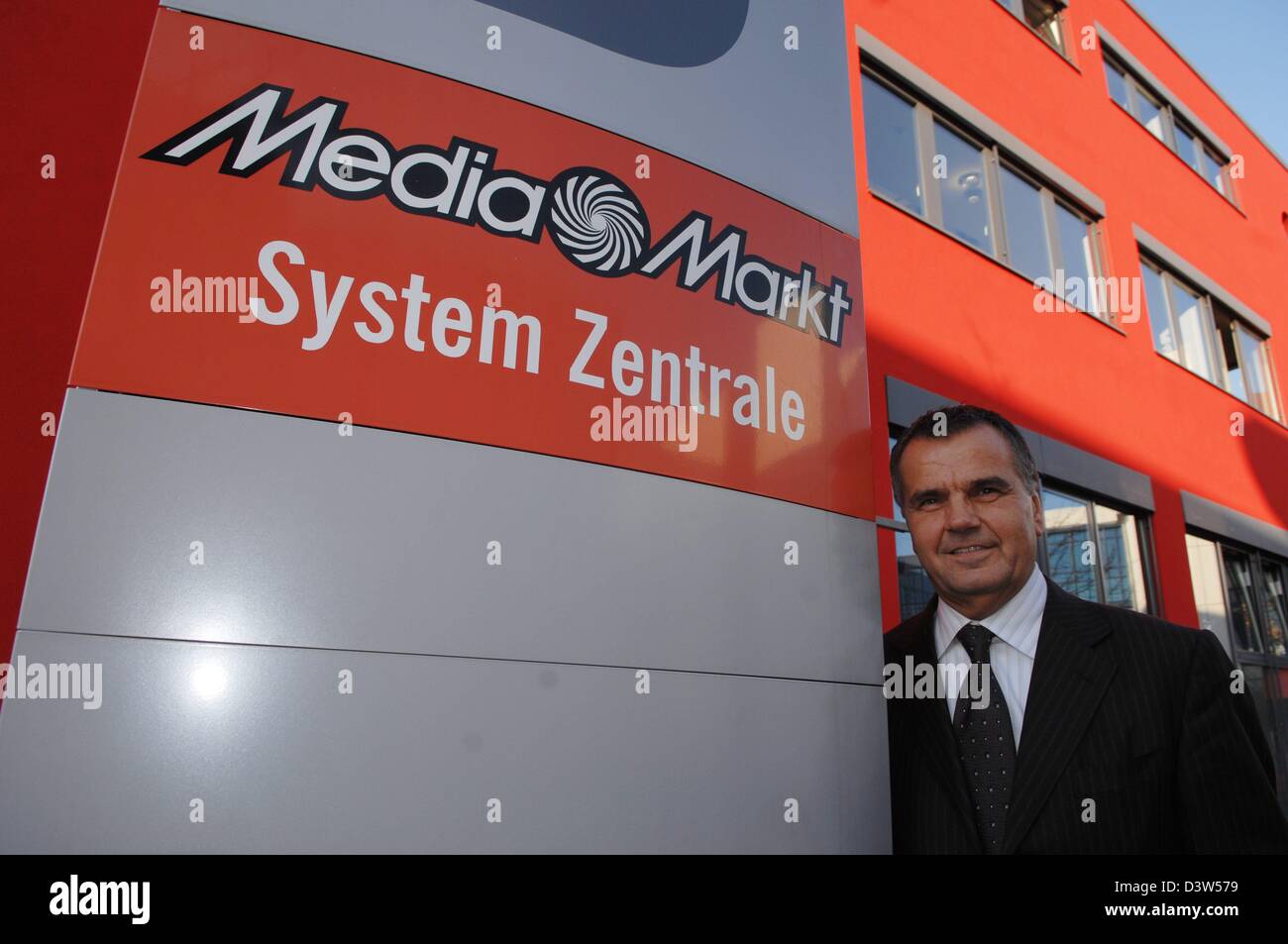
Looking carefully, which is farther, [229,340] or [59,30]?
[59,30]

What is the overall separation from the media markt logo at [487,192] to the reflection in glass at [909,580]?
322cm

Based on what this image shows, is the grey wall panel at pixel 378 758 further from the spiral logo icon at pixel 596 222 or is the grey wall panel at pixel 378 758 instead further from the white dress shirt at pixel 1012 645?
the spiral logo icon at pixel 596 222

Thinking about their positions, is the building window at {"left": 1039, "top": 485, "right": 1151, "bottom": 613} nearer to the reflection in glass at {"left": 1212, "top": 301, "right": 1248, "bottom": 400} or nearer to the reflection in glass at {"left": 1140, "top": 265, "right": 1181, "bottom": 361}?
the reflection in glass at {"left": 1140, "top": 265, "right": 1181, "bottom": 361}

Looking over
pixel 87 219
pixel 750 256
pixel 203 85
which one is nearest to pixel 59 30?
pixel 87 219

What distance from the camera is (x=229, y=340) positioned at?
1638 millimetres

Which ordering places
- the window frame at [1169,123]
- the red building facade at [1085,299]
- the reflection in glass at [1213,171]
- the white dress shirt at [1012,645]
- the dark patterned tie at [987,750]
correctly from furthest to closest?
the reflection in glass at [1213,171]
the window frame at [1169,123]
the red building facade at [1085,299]
the white dress shirt at [1012,645]
the dark patterned tie at [987,750]

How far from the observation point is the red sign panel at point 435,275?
165 centimetres

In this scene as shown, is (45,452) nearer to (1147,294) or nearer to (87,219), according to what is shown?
(87,219)

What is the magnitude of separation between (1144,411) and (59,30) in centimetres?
826

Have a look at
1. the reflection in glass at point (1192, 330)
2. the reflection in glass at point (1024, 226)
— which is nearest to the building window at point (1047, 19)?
the reflection in glass at point (1024, 226)

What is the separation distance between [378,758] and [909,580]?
13.8 ft

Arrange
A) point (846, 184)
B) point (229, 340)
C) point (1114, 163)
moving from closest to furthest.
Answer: point (229, 340)
point (846, 184)
point (1114, 163)

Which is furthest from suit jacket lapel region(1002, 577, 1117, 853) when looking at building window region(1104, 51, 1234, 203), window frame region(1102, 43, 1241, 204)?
building window region(1104, 51, 1234, 203)

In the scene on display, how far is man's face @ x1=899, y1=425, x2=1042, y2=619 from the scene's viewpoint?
2293 mm
